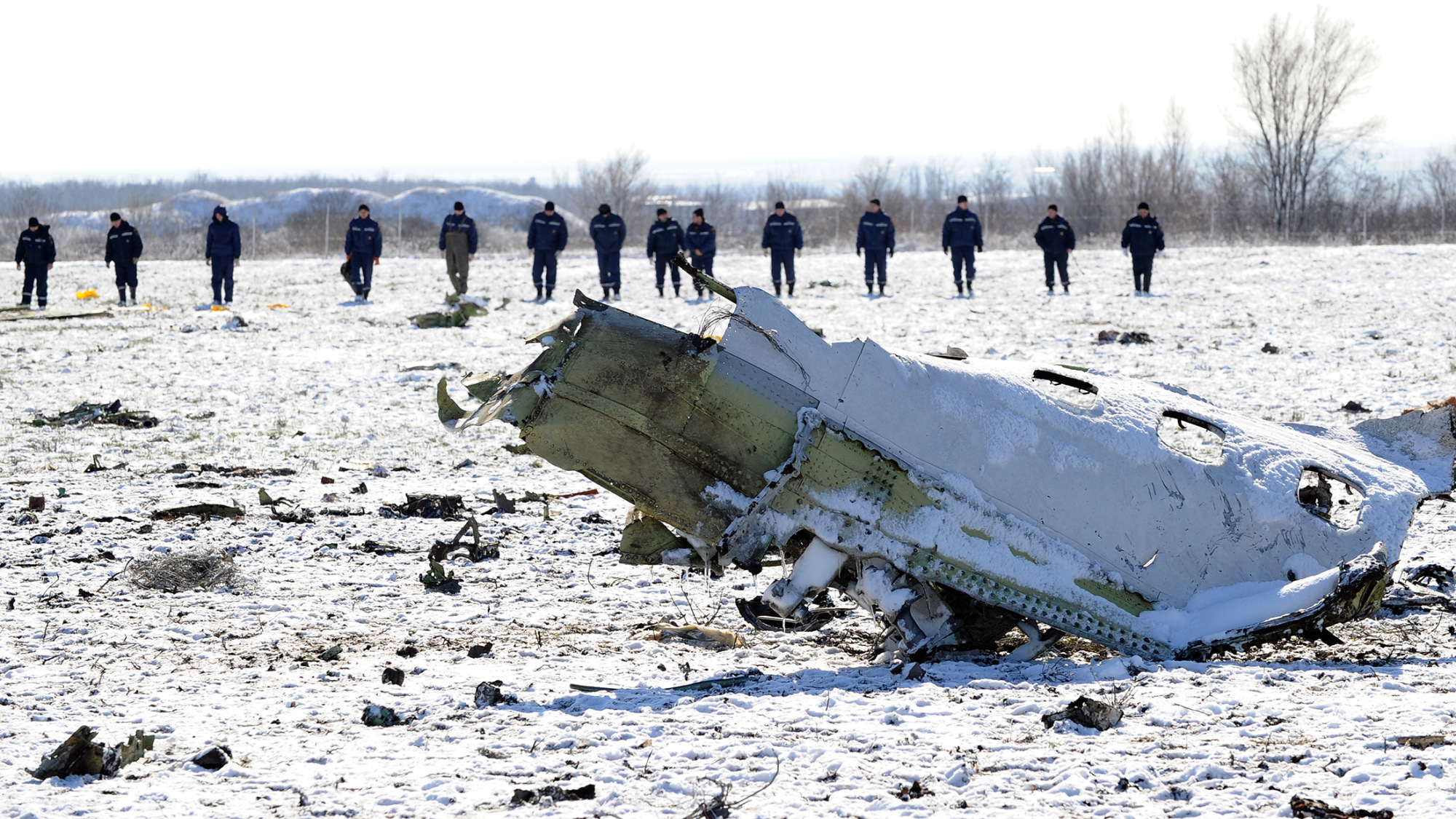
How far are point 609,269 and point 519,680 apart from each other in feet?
60.2

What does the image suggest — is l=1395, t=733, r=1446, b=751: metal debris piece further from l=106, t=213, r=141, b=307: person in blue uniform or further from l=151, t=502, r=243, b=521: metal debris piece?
l=106, t=213, r=141, b=307: person in blue uniform

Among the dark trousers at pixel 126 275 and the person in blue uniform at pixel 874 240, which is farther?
the person in blue uniform at pixel 874 240

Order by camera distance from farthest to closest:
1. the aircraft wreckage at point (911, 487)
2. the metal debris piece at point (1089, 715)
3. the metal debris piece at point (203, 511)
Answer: the metal debris piece at point (203, 511) → the aircraft wreckage at point (911, 487) → the metal debris piece at point (1089, 715)

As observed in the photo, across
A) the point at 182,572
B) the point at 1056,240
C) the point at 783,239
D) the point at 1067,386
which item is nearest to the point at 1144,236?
the point at 1056,240

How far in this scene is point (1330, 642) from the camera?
555 centimetres

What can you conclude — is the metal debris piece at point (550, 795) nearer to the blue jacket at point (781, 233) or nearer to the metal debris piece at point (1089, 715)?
the metal debris piece at point (1089, 715)

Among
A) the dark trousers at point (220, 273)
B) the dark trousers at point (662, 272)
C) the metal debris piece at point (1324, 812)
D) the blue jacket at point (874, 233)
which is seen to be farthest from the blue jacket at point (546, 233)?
the metal debris piece at point (1324, 812)

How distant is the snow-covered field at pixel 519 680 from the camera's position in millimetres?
3936

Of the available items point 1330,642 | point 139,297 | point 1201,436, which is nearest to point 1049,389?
point 1330,642

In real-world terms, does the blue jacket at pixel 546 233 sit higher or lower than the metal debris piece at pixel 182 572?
higher

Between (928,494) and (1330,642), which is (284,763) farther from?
(1330,642)

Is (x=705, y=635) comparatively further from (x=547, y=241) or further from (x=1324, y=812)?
(x=547, y=241)

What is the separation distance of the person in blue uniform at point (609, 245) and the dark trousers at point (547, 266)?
0.86 metres

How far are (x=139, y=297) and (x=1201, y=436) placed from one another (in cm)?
2057
